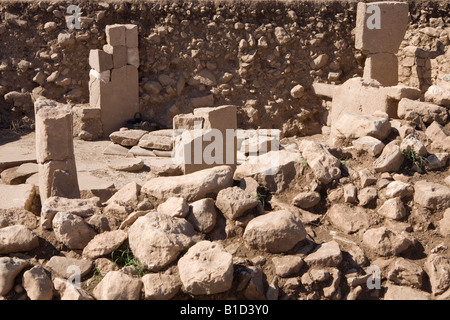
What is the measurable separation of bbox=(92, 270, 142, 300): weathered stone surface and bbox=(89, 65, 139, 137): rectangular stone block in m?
7.25

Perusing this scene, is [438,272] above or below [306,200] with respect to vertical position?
below

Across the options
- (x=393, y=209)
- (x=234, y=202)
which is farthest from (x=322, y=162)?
(x=234, y=202)

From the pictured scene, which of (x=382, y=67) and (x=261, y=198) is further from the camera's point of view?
(x=382, y=67)

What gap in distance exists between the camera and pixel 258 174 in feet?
17.5

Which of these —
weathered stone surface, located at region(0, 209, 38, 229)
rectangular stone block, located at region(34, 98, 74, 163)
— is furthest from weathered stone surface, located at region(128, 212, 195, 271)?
rectangular stone block, located at region(34, 98, 74, 163)

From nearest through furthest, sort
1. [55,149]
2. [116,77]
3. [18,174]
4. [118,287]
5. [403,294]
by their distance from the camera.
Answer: [118,287] < [403,294] < [55,149] < [18,174] < [116,77]

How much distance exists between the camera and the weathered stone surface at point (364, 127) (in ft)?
19.0

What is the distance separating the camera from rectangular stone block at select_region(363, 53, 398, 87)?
375 inches

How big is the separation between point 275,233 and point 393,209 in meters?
1.13

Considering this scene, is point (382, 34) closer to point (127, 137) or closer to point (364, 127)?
point (364, 127)

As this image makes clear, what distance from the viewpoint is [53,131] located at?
5773mm

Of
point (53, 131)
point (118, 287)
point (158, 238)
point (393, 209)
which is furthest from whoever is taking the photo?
point (53, 131)

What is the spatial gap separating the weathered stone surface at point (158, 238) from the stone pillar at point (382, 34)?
5886 mm

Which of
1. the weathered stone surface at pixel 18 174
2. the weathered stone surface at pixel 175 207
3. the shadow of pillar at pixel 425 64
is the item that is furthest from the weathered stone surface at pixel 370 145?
the shadow of pillar at pixel 425 64
